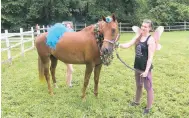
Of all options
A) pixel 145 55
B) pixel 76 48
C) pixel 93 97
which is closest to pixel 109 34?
pixel 145 55

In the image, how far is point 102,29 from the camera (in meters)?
4.49

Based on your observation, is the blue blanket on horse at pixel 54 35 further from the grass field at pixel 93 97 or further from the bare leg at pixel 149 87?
the bare leg at pixel 149 87

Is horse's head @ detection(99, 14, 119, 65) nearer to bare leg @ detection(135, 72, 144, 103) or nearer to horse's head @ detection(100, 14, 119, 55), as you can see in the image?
horse's head @ detection(100, 14, 119, 55)

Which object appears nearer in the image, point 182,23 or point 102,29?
point 102,29

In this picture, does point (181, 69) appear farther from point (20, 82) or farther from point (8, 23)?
point (8, 23)

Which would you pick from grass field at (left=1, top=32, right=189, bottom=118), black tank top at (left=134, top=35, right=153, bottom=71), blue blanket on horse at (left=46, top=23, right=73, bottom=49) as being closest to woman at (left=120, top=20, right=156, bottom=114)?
black tank top at (left=134, top=35, right=153, bottom=71)

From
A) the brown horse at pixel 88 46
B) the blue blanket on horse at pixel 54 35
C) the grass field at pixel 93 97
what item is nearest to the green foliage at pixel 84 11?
the grass field at pixel 93 97

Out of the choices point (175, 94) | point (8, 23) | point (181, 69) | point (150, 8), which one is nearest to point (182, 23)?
point (150, 8)

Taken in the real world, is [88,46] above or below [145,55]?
above

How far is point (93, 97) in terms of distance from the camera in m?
5.21

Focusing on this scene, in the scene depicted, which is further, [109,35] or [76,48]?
[76,48]

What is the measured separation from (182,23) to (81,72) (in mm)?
22524

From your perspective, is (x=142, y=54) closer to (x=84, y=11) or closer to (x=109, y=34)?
(x=109, y=34)

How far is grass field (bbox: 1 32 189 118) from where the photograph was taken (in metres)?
4.46
